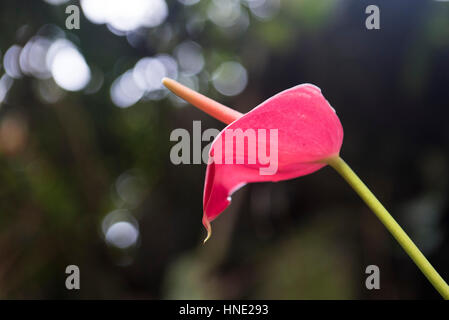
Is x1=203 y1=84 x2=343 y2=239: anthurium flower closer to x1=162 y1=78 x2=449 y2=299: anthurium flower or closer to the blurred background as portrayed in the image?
x1=162 y1=78 x2=449 y2=299: anthurium flower

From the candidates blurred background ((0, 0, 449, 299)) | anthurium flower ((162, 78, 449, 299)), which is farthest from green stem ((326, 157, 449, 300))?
blurred background ((0, 0, 449, 299))

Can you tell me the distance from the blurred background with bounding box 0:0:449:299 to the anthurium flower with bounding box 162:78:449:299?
71 centimetres

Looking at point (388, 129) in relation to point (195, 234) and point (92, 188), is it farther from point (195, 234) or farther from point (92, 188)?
point (92, 188)

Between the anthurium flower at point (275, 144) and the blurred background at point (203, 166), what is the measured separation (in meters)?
0.71

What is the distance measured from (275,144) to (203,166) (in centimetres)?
110

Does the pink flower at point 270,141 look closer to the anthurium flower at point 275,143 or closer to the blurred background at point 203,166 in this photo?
the anthurium flower at point 275,143

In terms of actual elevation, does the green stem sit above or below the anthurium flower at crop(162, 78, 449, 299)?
below

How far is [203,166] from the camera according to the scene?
1432 mm

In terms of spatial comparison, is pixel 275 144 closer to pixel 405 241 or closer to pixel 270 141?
pixel 270 141

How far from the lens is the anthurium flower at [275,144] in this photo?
0.31m

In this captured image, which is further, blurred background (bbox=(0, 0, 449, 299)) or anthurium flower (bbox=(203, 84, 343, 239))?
blurred background (bbox=(0, 0, 449, 299))

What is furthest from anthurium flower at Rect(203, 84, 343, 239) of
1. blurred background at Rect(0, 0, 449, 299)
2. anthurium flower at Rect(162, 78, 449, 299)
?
blurred background at Rect(0, 0, 449, 299)

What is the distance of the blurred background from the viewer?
41.3 inches

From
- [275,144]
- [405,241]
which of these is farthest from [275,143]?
[405,241]
